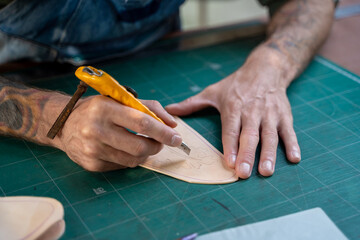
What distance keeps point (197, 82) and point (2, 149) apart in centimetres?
77

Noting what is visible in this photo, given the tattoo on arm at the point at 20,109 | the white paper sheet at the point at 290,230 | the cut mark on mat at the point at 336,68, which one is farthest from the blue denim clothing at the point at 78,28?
the white paper sheet at the point at 290,230

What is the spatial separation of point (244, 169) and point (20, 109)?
0.74 meters

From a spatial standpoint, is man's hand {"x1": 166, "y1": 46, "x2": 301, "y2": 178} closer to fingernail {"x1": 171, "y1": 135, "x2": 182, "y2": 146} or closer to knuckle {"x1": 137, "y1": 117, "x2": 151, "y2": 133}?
fingernail {"x1": 171, "y1": 135, "x2": 182, "y2": 146}

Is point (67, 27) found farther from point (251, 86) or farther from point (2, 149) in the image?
point (251, 86)

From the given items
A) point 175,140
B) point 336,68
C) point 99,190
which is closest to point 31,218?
point 99,190

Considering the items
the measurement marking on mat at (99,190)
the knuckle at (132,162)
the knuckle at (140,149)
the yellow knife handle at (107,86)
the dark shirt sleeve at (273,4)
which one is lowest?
the measurement marking on mat at (99,190)

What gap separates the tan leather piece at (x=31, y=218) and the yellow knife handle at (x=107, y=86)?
29cm

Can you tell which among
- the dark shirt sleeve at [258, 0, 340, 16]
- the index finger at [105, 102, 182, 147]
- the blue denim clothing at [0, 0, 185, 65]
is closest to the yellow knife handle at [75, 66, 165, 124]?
the index finger at [105, 102, 182, 147]

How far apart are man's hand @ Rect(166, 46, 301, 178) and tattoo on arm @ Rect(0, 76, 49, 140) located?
1.45 ft

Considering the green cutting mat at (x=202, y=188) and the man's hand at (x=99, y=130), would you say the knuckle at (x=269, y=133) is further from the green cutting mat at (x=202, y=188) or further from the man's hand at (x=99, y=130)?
the man's hand at (x=99, y=130)

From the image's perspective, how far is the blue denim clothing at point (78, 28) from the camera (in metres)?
1.47

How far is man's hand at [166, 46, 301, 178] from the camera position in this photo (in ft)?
3.79

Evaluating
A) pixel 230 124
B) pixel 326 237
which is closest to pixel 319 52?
pixel 230 124

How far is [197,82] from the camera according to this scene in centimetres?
160
